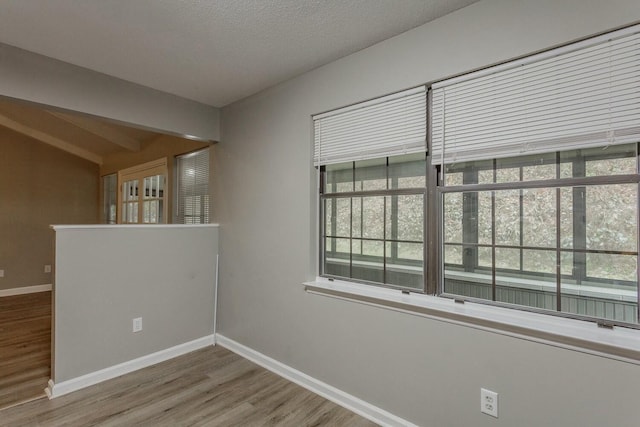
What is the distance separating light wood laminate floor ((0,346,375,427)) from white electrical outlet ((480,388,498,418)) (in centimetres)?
78

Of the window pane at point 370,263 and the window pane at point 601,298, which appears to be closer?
the window pane at point 601,298

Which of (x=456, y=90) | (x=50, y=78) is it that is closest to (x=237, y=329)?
(x=50, y=78)

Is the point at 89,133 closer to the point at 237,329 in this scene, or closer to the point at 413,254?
the point at 237,329

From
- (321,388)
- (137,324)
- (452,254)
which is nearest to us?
(452,254)

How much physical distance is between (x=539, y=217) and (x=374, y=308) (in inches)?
43.7

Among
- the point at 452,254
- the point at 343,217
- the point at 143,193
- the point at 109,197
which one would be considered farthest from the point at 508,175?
the point at 109,197

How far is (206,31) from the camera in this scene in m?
2.09

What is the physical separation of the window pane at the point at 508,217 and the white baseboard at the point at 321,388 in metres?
1.26

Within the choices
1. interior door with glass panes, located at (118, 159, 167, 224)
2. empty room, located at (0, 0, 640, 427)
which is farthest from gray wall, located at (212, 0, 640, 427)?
interior door with glass panes, located at (118, 159, 167, 224)

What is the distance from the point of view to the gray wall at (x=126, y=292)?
2.55 metres

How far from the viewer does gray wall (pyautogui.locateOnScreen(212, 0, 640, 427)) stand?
1.55 metres

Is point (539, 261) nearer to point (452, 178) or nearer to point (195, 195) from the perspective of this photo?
point (452, 178)

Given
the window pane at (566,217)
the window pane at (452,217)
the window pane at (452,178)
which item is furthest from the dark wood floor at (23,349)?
the window pane at (566,217)

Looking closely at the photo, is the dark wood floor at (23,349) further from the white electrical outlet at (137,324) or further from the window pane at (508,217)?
the window pane at (508,217)
